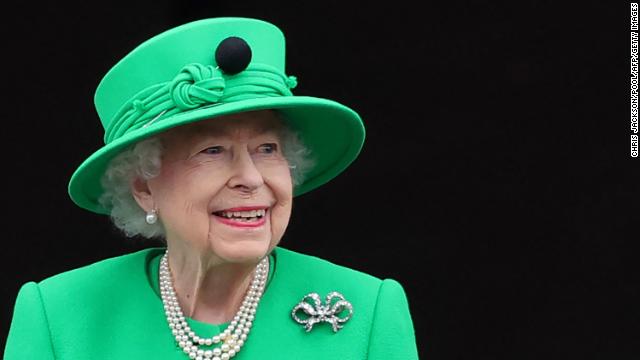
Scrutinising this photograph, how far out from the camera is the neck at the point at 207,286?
4.96m

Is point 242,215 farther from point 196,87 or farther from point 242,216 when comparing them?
point 196,87

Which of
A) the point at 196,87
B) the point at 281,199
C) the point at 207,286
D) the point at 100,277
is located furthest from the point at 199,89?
the point at 100,277

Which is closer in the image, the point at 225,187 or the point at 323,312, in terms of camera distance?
the point at 225,187

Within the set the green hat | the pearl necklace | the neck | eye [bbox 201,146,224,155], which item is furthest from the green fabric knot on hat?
the pearl necklace

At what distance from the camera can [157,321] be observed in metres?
5.00

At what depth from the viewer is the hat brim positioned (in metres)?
4.68

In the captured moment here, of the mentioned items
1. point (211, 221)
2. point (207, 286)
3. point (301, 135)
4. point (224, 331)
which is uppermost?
point (301, 135)

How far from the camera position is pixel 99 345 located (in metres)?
4.99

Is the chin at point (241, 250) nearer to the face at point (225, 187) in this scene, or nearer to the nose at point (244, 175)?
the face at point (225, 187)

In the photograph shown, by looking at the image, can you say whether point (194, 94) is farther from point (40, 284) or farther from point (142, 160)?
point (40, 284)

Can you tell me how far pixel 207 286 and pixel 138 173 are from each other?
33 cm

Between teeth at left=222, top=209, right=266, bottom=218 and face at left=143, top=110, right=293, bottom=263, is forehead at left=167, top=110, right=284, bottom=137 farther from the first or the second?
teeth at left=222, top=209, right=266, bottom=218

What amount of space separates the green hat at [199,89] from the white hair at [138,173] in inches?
1.1

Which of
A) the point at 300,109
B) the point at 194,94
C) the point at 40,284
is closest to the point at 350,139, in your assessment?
the point at 300,109
